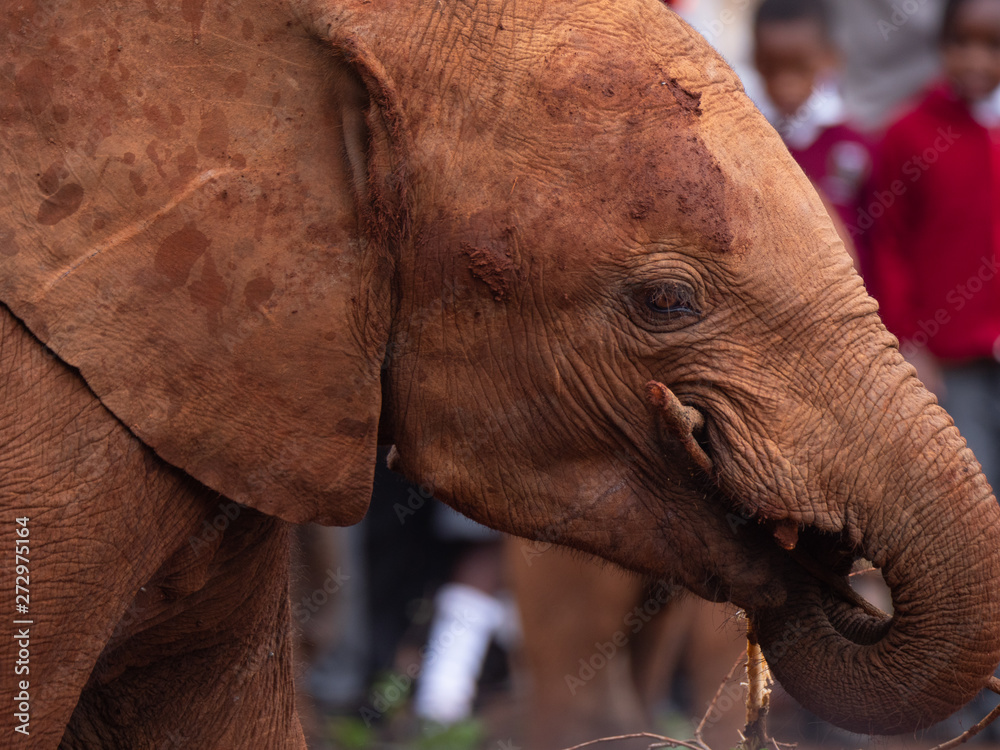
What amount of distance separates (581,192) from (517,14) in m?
0.35

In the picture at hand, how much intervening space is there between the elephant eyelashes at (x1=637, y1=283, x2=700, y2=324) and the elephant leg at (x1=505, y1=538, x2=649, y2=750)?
→ 2.78m

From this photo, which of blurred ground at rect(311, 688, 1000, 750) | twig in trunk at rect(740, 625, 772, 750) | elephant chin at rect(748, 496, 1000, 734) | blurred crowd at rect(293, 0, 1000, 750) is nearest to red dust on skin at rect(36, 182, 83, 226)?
elephant chin at rect(748, 496, 1000, 734)

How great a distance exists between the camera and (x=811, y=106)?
5.50 m

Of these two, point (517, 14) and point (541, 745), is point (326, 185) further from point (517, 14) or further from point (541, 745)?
point (541, 745)

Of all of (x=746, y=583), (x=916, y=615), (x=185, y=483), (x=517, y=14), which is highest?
(x=517, y=14)

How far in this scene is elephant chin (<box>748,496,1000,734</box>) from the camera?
7.39 ft

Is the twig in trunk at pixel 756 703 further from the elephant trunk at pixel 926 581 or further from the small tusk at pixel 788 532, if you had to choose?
the small tusk at pixel 788 532

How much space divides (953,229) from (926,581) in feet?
11.5

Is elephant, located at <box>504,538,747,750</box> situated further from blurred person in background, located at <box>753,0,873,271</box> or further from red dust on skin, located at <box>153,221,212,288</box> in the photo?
red dust on skin, located at <box>153,221,212,288</box>

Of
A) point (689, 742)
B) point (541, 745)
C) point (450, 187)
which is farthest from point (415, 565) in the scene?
point (450, 187)

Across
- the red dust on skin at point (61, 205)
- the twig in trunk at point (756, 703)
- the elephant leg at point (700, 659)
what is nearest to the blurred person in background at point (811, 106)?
the elephant leg at point (700, 659)

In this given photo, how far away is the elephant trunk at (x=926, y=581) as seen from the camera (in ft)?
7.39

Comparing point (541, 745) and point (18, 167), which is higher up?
point (18, 167)

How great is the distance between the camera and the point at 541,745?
532 cm
